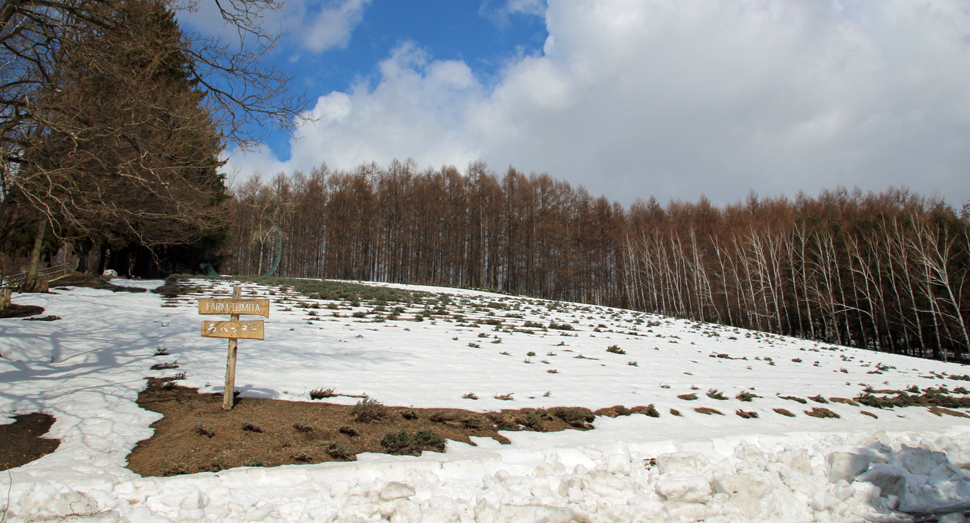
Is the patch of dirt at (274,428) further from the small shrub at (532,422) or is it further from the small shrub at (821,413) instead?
the small shrub at (821,413)

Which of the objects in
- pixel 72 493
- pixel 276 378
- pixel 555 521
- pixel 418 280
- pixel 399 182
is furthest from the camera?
pixel 399 182

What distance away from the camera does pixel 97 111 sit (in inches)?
245

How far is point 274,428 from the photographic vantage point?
4984 mm

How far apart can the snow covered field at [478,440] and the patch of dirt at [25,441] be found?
0.15m

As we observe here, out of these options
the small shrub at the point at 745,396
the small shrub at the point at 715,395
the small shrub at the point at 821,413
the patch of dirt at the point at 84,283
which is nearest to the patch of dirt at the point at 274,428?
the small shrub at the point at 715,395

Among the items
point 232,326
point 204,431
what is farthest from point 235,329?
point 204,431

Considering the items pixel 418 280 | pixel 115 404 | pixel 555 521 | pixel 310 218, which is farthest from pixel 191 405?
pixel 310 218

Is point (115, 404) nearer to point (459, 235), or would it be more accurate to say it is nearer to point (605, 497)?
point (605, 497)

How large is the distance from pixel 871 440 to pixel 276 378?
809cm

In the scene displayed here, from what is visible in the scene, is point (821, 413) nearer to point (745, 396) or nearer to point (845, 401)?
point (745, 396)

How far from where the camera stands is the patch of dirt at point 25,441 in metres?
3.95

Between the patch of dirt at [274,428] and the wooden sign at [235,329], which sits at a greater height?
the wooden sign at [235,329]

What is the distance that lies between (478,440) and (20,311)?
10.9 metres

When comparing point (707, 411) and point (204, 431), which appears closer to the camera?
point (204, 431)
